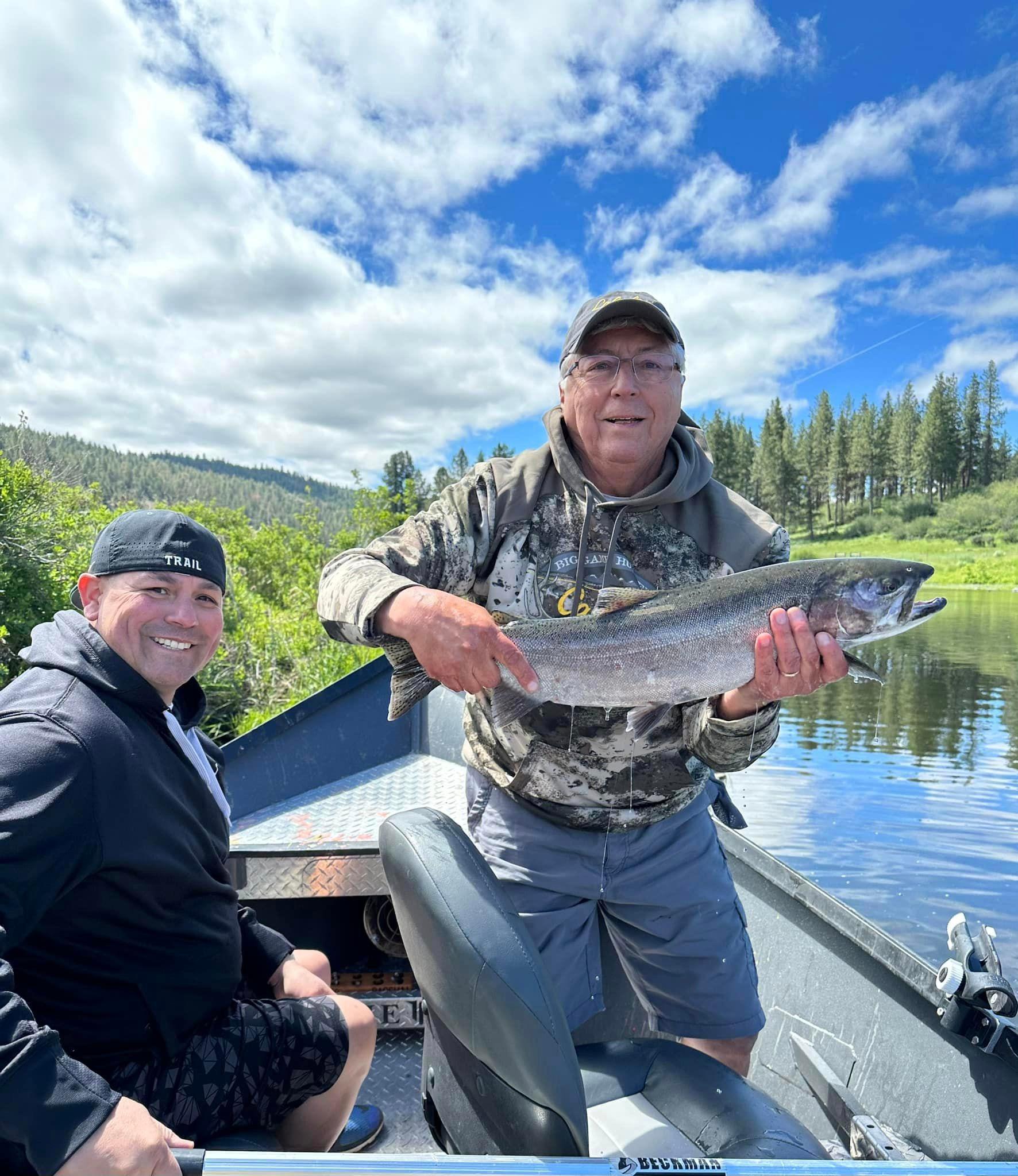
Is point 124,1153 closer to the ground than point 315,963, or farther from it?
farther from it

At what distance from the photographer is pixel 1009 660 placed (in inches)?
1146

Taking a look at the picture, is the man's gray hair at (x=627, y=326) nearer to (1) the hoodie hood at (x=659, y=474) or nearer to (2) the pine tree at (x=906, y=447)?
(1) the hoodie hood at (x=659, y=474)

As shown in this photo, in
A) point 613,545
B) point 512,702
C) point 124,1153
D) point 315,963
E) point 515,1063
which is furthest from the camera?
point 613,545

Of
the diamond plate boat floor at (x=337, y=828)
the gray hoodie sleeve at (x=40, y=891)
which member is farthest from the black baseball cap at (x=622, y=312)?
the diamond plate boat floor at (x=337, y=828)

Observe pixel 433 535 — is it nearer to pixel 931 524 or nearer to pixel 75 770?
pixel 75 770

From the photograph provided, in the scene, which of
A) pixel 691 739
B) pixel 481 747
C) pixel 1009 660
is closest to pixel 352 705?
pixel 481 747

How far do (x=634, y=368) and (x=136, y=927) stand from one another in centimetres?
262

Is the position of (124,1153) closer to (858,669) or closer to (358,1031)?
(358,1031)

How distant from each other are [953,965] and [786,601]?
1.56 metres

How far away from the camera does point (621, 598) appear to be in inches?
127

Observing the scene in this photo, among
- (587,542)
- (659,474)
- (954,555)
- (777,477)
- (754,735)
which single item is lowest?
(754,735)

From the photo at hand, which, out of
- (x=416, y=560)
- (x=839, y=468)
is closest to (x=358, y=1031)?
(x=416, y=560)

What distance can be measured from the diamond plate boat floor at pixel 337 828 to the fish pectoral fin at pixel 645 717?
1.82 metres

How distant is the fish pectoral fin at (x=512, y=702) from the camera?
10.2 feet
